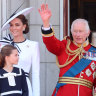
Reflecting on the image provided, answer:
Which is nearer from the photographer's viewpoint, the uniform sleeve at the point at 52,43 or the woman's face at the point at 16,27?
the uniform sleeve at the point at 52,43


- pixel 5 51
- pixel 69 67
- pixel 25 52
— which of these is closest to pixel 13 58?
pixel 5 51

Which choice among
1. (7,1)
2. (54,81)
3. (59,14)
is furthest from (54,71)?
(7,1)

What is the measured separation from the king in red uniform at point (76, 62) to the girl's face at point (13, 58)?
308 mm

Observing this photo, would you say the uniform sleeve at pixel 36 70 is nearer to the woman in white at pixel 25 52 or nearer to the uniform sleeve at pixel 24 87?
the woman in white at pixel 25 52

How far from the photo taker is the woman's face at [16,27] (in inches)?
159

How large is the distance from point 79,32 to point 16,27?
625 millimetres

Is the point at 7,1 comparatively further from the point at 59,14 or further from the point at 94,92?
the point at 94,92

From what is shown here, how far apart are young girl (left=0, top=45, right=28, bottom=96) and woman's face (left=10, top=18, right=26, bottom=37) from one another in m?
0.25

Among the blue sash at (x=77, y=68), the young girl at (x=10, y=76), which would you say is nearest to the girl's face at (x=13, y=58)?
the young girl at (x=10, y=76)

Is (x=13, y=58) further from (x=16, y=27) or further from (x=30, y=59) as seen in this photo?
(x=16, y=27)

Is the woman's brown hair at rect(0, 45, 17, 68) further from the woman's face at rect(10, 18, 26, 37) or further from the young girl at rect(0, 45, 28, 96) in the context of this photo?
the woman's face at rect(10, 18, 26, 37)

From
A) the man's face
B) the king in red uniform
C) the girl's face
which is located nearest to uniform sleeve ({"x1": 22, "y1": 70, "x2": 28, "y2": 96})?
the girl's face

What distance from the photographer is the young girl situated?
146 inches

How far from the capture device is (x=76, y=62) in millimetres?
3984
